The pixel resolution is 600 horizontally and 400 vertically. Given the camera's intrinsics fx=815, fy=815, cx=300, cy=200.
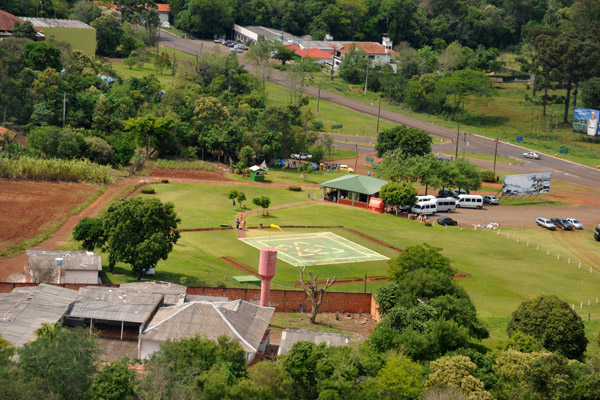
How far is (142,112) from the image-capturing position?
118000 millimetres

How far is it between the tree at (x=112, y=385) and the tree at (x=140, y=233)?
835 inches

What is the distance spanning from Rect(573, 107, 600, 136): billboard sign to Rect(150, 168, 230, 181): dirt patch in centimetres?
6945

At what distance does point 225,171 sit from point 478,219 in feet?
113

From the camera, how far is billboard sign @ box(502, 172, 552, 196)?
331ft

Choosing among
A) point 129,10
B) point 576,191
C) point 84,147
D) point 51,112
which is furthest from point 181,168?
point 129,10

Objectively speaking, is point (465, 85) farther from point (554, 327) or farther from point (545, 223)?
point (554, 327)

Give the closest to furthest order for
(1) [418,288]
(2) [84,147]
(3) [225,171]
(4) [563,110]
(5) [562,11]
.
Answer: (1) [418,288] < (2) [84,147] < (3) [225,171] < (4) [563,110] < (5) [562,11]

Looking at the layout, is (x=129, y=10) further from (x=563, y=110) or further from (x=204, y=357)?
(x=204, y=357)

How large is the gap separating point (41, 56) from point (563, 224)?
78206 mm

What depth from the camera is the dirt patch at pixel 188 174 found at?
102 metres

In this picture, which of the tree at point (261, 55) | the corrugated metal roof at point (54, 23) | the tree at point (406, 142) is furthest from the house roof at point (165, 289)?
the tree at point (261, 55)

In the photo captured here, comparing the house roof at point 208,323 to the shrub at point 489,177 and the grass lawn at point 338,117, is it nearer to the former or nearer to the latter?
the shrub at point 489,177

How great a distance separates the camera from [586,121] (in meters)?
141

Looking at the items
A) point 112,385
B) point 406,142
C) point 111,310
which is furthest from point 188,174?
point 112,385
